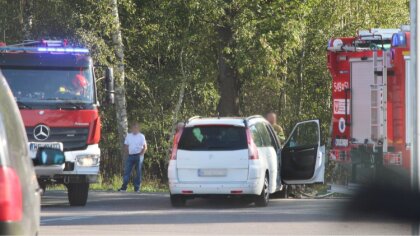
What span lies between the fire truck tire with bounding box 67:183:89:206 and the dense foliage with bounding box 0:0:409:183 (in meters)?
9.07

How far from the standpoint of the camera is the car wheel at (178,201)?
57.1ft

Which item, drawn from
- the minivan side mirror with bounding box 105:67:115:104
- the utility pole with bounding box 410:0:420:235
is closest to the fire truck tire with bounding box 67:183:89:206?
the minivan side mirror with bounding box 105:67:115:104

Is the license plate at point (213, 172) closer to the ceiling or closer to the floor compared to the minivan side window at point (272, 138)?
closer to the floor

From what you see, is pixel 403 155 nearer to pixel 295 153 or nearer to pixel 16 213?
pixel 295 153

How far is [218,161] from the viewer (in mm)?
16891

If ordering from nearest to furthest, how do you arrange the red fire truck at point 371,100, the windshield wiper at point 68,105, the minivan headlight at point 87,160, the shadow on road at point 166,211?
1. the shadow on road at point 166,211
2. the red fire truck at point 371,100
3. the windshield wiper at point 68,105
4. the minivan headlight at point 87,160

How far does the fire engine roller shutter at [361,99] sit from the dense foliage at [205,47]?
1100 cm

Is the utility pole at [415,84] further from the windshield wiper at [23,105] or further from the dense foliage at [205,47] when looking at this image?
the dense foliage at [205,47]

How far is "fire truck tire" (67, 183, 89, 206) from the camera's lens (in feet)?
57.6

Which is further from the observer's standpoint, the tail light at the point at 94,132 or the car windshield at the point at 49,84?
the tail light at the point at 94,132

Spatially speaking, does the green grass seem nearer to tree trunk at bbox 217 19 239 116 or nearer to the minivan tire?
tree trunk at bbox 217 19 239 116

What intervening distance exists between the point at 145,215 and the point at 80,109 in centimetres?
239

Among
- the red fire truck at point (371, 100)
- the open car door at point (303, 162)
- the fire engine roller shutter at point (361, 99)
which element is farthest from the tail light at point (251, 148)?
the fire engine roller shutter at point (361, 99)

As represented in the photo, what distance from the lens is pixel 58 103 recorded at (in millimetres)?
16812
